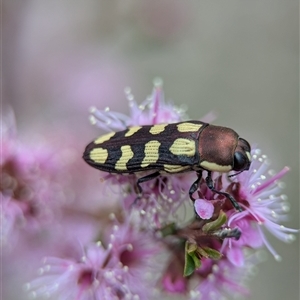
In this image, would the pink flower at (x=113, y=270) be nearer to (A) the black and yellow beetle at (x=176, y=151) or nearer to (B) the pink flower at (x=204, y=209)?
(A) the black and yellow beetle at (x=176, y=151)

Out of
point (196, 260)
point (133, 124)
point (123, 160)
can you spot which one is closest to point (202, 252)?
Result: point (196, 260)

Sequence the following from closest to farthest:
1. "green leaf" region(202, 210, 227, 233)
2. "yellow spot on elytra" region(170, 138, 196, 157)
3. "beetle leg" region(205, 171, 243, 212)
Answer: "green leaf" region(202, 210, 227, 233) < "beetle leg" region(205, 171, 243, 212) < "yellow spot on elytra" region(170, 138, 196, 157)

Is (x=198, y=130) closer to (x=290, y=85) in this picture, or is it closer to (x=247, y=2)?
(x=290, y=85)

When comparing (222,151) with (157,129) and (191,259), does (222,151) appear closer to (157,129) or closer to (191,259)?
(157,129)

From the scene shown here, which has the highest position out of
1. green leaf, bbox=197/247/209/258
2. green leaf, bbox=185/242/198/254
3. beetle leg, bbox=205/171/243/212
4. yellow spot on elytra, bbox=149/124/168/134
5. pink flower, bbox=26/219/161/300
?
yellow spot on elytra, bbox=149/124/168/134

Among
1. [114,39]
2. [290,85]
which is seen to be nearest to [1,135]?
[114,39]

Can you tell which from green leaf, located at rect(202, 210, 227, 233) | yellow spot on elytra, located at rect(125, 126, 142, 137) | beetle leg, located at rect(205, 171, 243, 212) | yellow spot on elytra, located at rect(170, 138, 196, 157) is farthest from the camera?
yellow spot on elytra, located at rect(125, 126, 142, 137)

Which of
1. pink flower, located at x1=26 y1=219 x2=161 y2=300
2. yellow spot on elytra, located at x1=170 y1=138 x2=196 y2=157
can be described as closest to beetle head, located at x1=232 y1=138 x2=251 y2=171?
yellow spot on elytra, located at x1=170 y1=138 x2=196 y2=157

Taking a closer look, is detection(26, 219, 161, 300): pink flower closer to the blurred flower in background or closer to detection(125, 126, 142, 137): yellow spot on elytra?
the blurred flower in background
